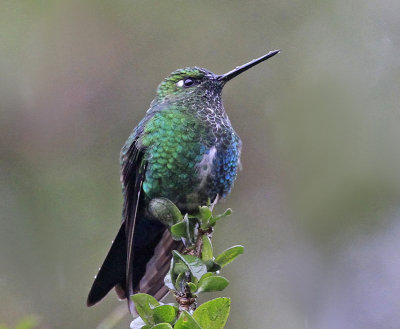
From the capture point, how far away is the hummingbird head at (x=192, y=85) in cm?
342

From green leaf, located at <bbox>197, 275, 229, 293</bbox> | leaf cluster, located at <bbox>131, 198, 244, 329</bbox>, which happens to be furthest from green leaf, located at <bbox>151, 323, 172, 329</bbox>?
green leaf, located at <bbox>197, 275, 229, 293</bbox>

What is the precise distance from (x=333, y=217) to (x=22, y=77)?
2.49 m

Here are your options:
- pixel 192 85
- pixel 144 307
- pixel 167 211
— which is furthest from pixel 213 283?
pixel 192 85

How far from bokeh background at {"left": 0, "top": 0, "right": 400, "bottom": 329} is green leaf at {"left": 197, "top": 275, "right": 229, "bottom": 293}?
120 inches

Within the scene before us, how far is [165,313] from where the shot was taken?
1491mm

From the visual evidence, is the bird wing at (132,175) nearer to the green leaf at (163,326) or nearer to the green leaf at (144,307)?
the green leaf at (144,307)

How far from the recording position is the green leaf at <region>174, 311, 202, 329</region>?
1366 millimetres

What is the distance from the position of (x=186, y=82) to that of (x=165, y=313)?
215 centimetres

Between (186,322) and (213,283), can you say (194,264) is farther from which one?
(186,322)

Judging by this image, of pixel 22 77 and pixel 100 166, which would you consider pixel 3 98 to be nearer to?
pixel 22 77

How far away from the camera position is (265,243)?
516 centimetres

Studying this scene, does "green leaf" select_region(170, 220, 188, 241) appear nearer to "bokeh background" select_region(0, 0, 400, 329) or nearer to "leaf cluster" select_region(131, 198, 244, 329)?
"leaf cluster" select_region(131, 198, 244, 329)

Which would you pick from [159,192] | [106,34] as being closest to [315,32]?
[106,34]

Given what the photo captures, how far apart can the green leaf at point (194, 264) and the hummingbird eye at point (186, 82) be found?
6.15 feet
